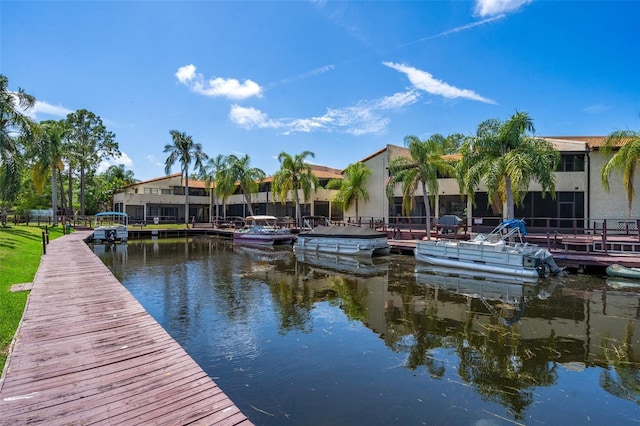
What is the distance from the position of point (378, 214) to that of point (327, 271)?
53.6ft

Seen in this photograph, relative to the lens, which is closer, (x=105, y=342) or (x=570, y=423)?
(x=570, y=423)

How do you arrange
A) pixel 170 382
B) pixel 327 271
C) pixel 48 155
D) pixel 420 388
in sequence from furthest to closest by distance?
pixel 48 155 → pixel 327 271 → pixel 420 388 → pixel 170 382

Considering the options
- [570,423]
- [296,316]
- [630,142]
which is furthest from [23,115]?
[630,142]

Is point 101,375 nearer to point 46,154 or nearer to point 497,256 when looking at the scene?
point 497,256

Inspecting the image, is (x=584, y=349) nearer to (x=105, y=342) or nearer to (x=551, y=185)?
(x=105, y=342)

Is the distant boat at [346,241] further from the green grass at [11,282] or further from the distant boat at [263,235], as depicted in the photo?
the green grass at [11,282]

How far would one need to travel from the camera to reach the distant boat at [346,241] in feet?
79.1

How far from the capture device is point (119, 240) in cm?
3588

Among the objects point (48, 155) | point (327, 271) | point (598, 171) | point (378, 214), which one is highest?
point (48, 155)

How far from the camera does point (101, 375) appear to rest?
5.27 m

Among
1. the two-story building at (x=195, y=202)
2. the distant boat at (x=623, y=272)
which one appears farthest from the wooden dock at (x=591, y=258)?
the two-story building at (x=195, y=202)

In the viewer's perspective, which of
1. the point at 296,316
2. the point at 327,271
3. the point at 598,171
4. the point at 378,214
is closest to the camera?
the point at 296,316

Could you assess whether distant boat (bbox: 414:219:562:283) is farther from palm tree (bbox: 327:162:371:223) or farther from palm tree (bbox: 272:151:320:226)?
palm tree (bbox: 272:151:320:226)

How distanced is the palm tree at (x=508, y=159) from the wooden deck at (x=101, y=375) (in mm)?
18145
